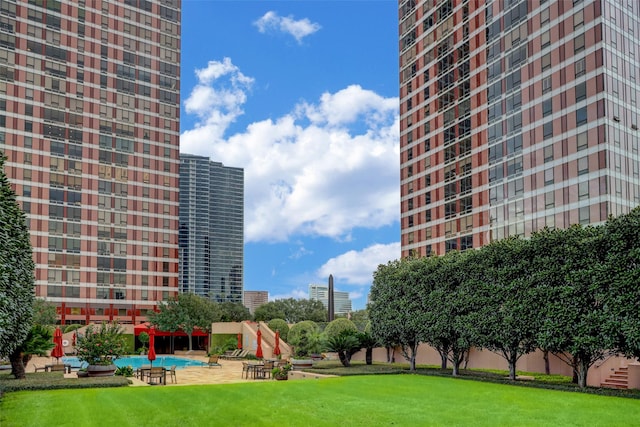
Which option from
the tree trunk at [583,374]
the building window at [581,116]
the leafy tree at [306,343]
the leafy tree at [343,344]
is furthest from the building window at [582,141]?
the tree trunk at [583,374]

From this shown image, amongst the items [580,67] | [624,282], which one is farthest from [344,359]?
[580,67]

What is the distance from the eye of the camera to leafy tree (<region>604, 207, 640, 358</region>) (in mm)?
20375

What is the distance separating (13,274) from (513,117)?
52079 mm

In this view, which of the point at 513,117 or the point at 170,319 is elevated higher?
the point at 513,117

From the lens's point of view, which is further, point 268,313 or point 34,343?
point 268,313

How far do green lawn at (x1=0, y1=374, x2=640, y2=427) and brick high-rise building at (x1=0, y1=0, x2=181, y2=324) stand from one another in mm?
65978

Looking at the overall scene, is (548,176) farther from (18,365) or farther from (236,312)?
(236,312)

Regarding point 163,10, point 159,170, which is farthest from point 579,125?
point 163,10

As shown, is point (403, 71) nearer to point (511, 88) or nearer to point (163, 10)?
point (511, 88)

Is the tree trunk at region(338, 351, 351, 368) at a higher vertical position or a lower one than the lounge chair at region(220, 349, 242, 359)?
higher

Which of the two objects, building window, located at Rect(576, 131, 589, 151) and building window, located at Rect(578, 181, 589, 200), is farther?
building window, located at Rect(576, 131, 589, 151)

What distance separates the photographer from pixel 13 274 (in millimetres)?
19516

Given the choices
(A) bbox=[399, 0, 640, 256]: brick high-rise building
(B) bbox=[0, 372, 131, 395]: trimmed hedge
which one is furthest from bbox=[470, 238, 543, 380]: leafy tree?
(A) bbox=[399, 0, 640, 256]: brick high-rise building

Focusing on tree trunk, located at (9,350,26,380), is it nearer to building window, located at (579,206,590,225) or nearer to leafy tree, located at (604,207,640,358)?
leafy tree, located at (604,207,640,358)
